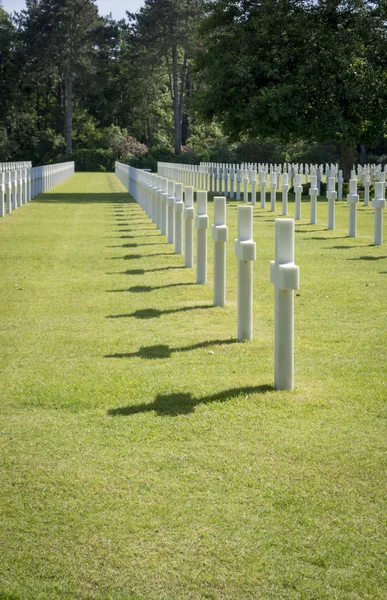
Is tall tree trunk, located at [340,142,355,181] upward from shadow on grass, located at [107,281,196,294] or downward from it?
upward

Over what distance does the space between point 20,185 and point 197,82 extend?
1694 centimetres

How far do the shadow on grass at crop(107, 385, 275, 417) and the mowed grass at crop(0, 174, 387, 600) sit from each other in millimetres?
21

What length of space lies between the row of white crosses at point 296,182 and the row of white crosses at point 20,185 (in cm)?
696

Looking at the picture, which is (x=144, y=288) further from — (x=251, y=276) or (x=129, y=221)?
(x=129, y=221)

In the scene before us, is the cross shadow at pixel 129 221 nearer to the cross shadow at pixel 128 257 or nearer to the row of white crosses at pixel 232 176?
the cross shadow at pixel 128 257

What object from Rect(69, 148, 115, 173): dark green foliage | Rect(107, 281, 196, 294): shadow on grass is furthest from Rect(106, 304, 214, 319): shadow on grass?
Rect(69, 148, 115, 173): dark green foliage

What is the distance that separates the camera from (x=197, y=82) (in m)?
43.7

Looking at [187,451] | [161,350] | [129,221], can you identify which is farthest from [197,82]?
[187,451]

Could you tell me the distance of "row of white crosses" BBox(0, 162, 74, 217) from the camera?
25070 mm

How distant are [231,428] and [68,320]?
3.95 meters

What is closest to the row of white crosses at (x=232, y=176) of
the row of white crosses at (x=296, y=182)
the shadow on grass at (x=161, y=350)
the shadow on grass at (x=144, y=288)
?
the row of white crosses at (x=296, y=182)

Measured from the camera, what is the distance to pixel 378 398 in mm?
6039

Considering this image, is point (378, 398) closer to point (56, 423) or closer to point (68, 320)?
point (56, 423)

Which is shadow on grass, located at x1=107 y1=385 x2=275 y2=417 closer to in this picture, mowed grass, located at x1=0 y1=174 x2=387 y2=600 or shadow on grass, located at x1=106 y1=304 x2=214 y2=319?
mowed grass, located at x1=0 y1=174 x2=387 y2=600
